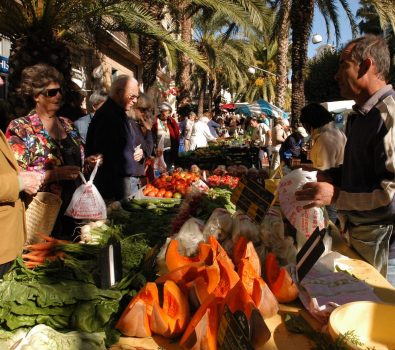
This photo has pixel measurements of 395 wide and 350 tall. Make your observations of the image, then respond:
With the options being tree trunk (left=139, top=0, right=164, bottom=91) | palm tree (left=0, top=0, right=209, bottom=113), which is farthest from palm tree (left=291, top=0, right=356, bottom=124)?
palm tree (left=0, top=0, right=209, bottom=113)

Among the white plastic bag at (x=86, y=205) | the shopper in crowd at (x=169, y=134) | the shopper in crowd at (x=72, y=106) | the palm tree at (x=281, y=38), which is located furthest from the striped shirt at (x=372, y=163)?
the palm tree at (x=281, y=38)

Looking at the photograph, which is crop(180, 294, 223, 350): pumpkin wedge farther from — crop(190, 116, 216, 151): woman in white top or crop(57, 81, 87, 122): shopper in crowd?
crop(190, 116, 216, 151): woman in white top

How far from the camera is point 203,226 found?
229 centimetres

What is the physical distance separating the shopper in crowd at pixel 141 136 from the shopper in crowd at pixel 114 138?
0.39 feet

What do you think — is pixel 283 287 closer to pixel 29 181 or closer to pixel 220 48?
pixel 29 181

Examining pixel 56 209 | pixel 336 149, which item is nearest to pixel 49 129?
pixel 56 209

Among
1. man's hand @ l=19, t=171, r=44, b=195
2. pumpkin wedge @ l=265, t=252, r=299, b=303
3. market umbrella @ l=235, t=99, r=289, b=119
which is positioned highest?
market umbrella @ l=235, t=99, r=289, b=119

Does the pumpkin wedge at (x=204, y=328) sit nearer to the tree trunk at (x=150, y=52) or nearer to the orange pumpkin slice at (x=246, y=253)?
the orange pumpkin slice at (x=246, y=253)

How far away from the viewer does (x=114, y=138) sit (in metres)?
3.87

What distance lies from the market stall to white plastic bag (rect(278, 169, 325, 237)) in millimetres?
12

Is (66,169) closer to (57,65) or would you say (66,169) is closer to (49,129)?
(49,129)

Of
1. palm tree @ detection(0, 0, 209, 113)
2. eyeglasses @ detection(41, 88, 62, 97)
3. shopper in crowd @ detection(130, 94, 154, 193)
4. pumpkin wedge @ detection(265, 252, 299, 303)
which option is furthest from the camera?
palm tree @ detection(0, 0, 209, 113)

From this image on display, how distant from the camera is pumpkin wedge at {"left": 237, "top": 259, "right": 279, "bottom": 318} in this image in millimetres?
1610

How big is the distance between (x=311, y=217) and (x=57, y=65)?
4.87 m
